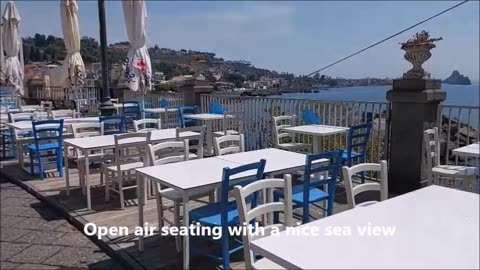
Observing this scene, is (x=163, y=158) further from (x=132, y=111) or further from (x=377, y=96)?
(x=132, y=111)

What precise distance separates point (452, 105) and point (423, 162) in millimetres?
719

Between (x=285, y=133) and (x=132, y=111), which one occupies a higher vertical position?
(x=132, y=111)

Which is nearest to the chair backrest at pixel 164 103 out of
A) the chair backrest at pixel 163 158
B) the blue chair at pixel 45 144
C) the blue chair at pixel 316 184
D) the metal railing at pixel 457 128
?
the blue chair at pixel 45 144

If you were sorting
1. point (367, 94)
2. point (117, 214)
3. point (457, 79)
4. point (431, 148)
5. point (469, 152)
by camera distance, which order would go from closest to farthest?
point (469, 152)
point (431, 148)
point (117, 214)
point (367, 94)
point (457, 79)

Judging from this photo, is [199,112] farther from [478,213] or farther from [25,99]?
[25,99]

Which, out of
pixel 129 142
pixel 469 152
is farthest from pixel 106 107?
pixel 469 152

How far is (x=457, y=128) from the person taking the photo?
456 cm

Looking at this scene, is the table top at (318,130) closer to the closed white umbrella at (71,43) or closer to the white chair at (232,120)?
the white chair at (232,120)

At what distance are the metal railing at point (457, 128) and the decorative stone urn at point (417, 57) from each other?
1.49 feet

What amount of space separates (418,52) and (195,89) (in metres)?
4.91

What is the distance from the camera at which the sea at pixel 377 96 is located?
4363mm

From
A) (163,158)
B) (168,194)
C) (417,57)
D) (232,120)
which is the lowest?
(168,194)

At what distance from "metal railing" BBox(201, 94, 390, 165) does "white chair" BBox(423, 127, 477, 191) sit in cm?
103

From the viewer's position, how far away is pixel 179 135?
471cm
